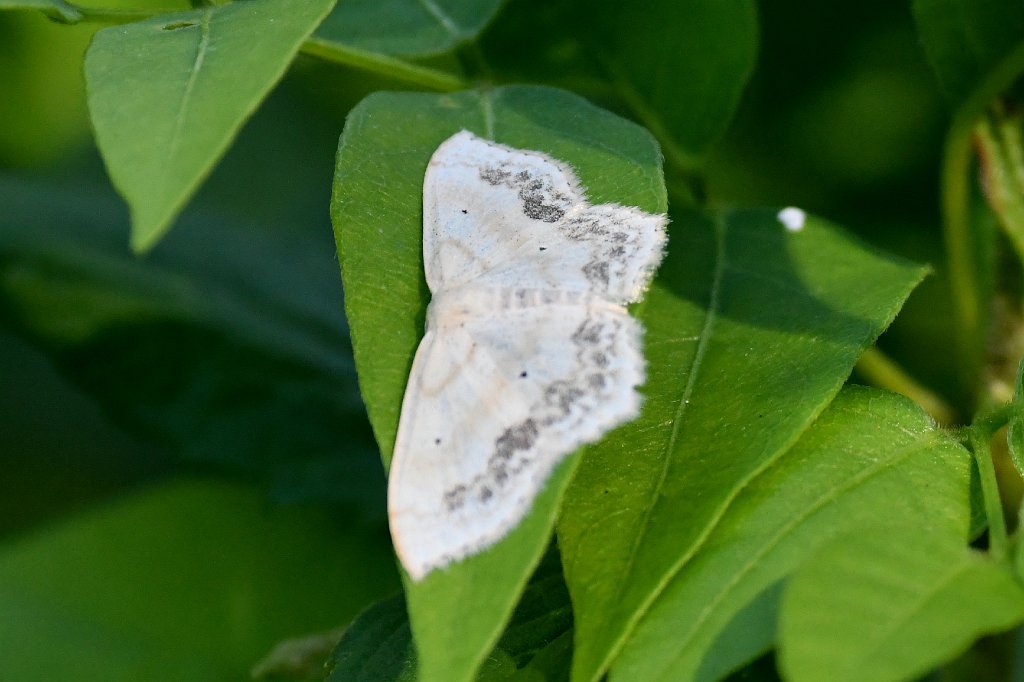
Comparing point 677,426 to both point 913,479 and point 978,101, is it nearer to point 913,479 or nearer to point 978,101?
point 913,479

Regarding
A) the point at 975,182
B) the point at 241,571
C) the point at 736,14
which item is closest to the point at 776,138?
the point at 975,182

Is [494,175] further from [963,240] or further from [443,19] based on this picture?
[963,240]

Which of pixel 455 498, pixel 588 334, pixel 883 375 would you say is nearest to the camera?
pixel 455 498

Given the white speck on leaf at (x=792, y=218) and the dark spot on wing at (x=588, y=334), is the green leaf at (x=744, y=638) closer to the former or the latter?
the dark spot on wing at (x=588, y=334)

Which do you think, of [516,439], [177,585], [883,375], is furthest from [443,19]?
[177,585]

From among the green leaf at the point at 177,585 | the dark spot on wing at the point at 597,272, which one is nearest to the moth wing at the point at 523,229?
the dark spot on wing at the point at 597,272

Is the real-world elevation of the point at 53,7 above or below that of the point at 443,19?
above

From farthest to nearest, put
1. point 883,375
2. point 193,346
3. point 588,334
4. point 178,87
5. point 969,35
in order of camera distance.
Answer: point 193,346 < point 883,375 < point 969,35 < point 588,334 < point 178,87
